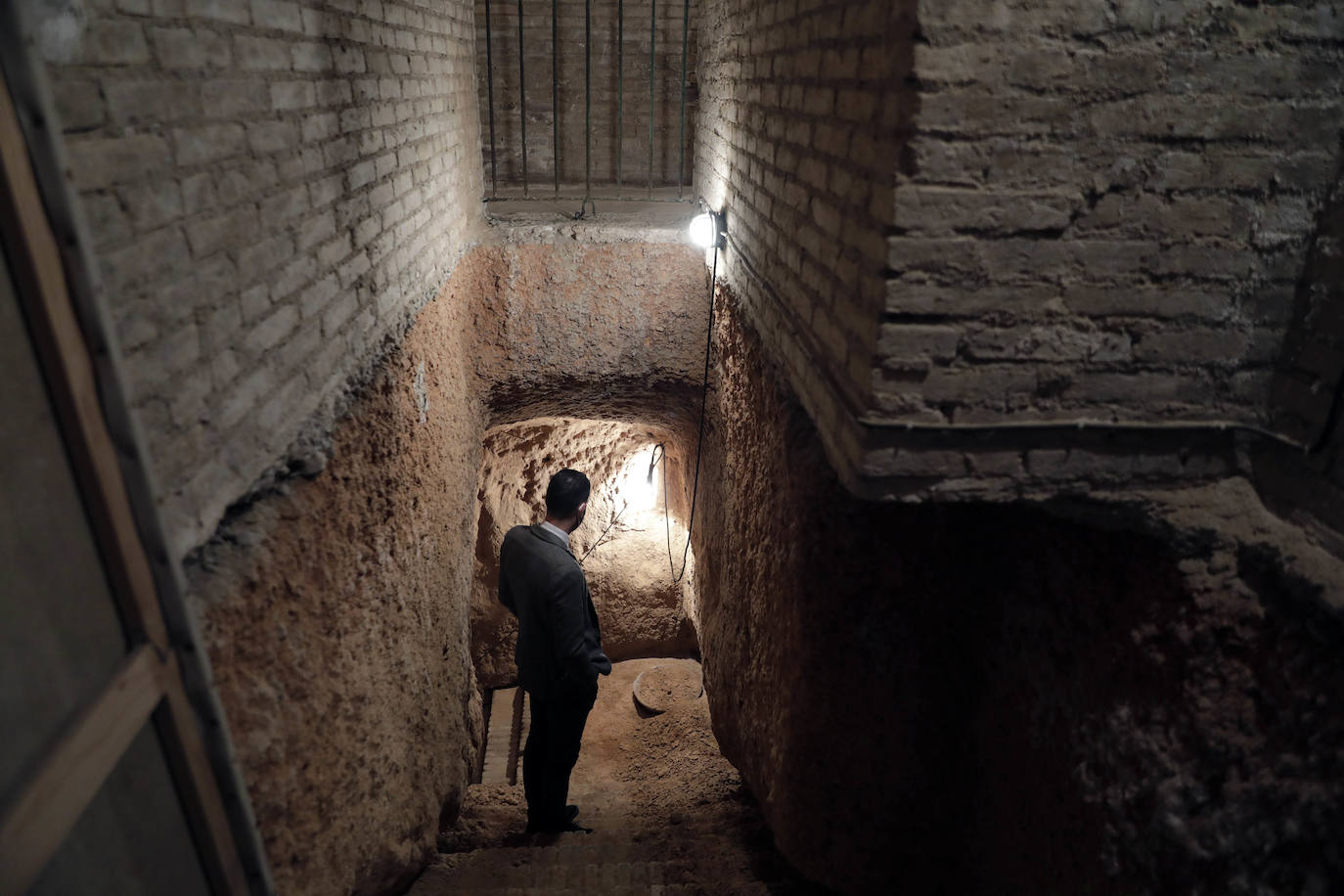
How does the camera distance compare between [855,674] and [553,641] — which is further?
[553,641]

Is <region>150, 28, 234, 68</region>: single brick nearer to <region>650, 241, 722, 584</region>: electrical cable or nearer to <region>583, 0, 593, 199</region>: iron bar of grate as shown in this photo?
<region>650, 241, 722, 584</region>: electrical cable

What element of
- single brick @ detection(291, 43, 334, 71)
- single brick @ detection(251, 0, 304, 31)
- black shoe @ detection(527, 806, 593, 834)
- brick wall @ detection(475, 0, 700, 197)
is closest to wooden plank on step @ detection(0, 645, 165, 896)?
single brick @ detection(251, 0, 304, 31)

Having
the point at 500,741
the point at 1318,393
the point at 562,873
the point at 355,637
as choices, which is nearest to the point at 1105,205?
the point at 1318,393

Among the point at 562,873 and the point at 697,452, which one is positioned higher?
the point at 697,452

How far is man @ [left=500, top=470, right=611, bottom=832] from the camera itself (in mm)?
3764

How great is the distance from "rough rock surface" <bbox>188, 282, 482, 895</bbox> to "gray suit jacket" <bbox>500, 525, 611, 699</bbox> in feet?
1.36

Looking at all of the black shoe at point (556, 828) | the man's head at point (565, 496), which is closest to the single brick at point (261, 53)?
the man's head at point (565, 496)

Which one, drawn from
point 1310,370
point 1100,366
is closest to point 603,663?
point 1100,366

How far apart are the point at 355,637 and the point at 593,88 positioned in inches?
257

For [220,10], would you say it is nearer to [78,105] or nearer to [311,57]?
[311,57]

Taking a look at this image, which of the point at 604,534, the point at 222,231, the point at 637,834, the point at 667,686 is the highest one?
the point at 222,231

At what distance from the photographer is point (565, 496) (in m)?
4.00

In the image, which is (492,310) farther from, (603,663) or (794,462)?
(794,462)

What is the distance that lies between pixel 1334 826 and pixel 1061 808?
71 centimetres
